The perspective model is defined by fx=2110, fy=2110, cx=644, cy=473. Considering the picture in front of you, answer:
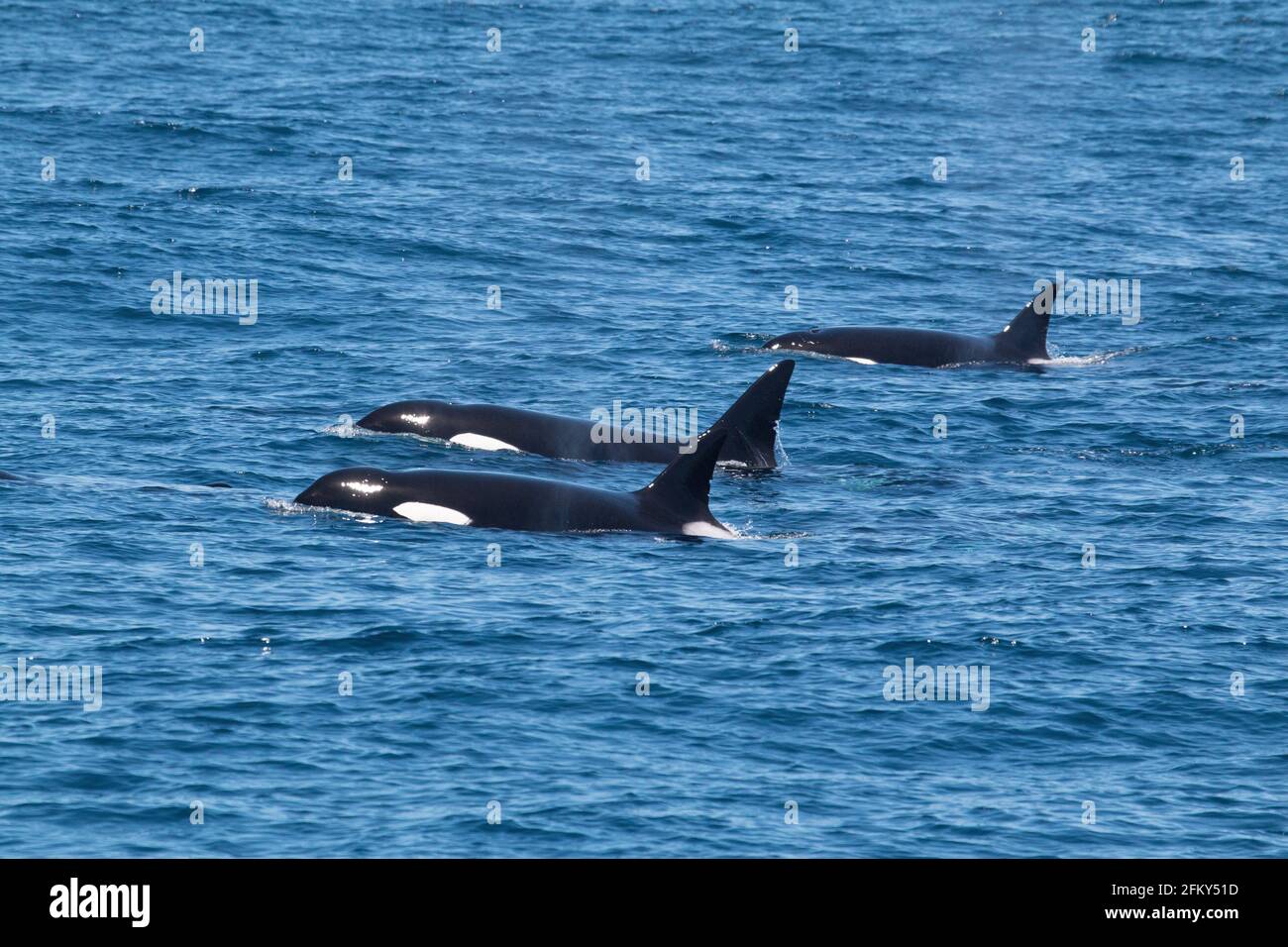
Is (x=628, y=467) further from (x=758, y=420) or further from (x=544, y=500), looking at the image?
(x=544, y=500)

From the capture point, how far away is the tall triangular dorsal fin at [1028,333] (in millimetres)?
41562

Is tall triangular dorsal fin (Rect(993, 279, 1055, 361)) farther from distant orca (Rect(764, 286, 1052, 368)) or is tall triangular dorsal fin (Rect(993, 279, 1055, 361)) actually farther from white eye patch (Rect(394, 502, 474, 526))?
white eye patch (Rect(394, 502, 474, 526))

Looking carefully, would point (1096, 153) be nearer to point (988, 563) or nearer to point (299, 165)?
point (299, 165)

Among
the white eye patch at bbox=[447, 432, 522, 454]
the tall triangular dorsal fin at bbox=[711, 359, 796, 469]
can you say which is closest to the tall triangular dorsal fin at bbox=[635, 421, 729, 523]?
the tall triangular dorsal fin at bbox=[711, 359, 796, 469]

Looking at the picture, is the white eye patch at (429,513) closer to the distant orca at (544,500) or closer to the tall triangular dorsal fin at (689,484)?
the distant orca at (544,500)

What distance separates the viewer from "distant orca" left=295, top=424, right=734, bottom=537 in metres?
28.8
